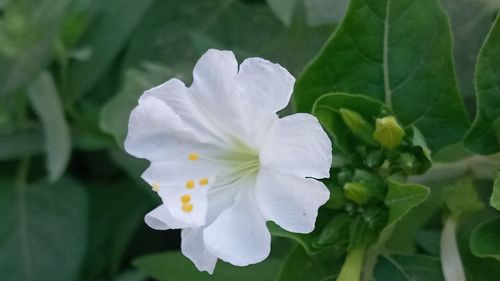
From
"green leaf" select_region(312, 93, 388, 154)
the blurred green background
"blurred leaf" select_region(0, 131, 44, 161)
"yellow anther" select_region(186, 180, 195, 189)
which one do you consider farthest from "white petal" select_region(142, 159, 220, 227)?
"blurred leaf" select_region(0, 131, 44, 161)

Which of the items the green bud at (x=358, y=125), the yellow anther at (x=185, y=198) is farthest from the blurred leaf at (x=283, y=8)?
the yellow anther at (x=185, y=198)

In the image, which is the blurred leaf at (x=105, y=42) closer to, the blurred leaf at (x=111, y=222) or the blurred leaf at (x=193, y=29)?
the blurred leaf at (x=193, y=29)

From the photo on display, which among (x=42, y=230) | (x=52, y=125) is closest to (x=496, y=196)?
(x=52, y=125)

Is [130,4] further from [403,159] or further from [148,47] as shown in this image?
[403,159]

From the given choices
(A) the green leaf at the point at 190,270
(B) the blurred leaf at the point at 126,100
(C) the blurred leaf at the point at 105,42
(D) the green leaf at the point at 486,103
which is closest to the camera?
(D) the green leaf at the point at 486,103

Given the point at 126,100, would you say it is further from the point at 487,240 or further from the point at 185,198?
the point at 487,240

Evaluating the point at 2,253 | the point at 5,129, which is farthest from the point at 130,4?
the point at 2,253
